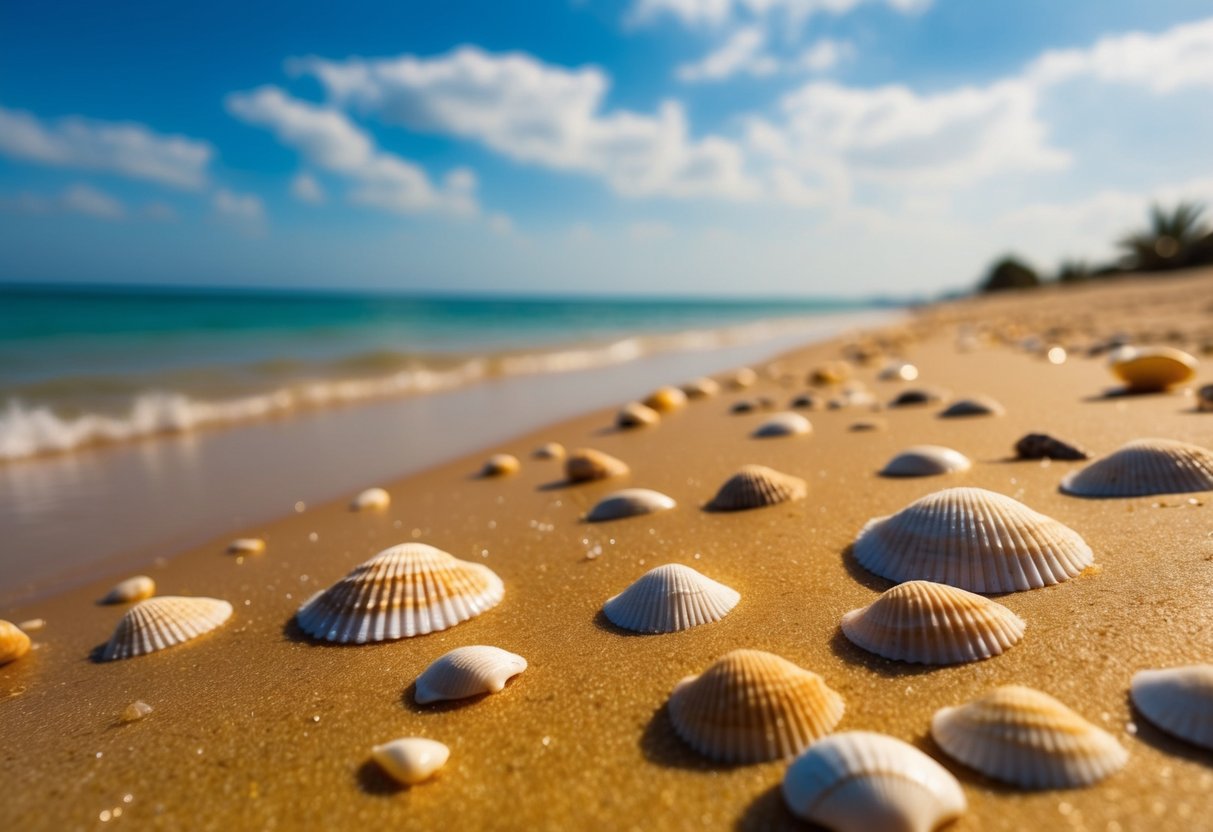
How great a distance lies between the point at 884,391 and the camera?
6973 mm

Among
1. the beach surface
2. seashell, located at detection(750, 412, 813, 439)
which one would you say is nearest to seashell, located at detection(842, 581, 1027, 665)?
the beach surface

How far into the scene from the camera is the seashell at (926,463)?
3605 mm

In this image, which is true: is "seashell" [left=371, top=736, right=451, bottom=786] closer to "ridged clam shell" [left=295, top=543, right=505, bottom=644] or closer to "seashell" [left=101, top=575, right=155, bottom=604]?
"ridged clam shell" [left=295, top=543, right=505, bottom=644]

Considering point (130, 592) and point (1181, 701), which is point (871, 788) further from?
point (130, 592)

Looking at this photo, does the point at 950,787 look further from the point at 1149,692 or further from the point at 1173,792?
the point at 1149,692

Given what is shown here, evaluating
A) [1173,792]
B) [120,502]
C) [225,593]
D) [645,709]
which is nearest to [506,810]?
[645,709]

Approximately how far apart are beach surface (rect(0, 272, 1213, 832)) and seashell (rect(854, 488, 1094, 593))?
3.6 inches

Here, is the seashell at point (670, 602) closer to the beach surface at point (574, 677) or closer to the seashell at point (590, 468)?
the beach surface at point (574, 677)

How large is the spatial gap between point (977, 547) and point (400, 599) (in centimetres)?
214

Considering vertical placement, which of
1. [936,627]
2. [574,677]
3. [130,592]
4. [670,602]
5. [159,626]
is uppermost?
[936,627]

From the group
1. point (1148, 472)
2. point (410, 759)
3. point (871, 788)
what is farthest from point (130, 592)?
point (1148, 472)

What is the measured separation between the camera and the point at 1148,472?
9.45 feet

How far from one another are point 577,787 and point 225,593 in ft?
8.09

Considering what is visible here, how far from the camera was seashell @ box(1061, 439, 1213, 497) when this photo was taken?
2.81 meters
